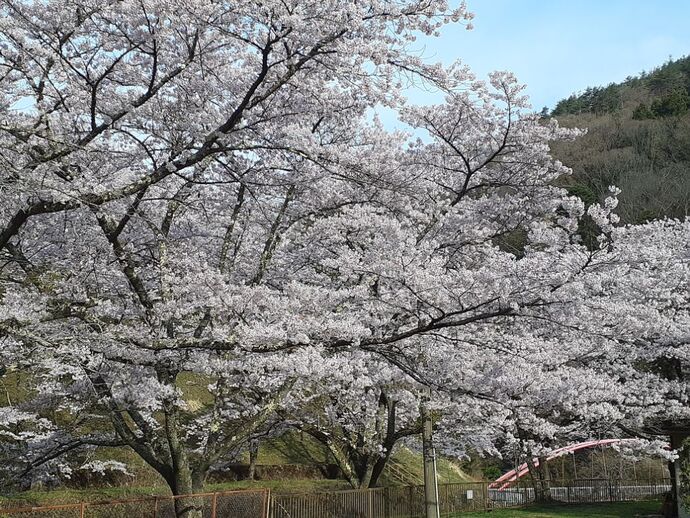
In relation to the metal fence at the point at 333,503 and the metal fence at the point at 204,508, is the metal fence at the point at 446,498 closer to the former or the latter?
the metal fence at the point at 333,503

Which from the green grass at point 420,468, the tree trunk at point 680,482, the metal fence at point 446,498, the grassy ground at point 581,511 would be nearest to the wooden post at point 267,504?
the metal fence at point 446,498

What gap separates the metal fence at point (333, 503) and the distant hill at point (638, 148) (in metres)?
18.4

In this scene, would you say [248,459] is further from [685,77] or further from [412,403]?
[685,77]

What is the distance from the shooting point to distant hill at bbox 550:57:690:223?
45938 millimetres

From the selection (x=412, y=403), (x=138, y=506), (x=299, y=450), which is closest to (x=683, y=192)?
(x=299, y=450)

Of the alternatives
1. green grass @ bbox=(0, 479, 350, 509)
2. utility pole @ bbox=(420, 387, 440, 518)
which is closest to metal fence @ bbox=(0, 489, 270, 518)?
green grass @ bbox=(0, 479, 350, 509)

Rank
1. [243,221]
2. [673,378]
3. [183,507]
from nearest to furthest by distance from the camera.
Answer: [183,507]
[243,221]
[673,378]

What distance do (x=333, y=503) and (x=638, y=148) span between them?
177 feet

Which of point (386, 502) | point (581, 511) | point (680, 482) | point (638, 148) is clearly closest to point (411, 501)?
point (386, 502)

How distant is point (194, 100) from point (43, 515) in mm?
6813

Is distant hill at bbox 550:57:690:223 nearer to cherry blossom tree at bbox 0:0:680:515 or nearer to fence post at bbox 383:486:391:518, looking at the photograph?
fence post at bbox 383:486:391:518

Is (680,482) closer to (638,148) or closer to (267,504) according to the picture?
(267,504)

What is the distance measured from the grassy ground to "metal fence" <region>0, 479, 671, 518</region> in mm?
1044

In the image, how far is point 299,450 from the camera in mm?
21359
